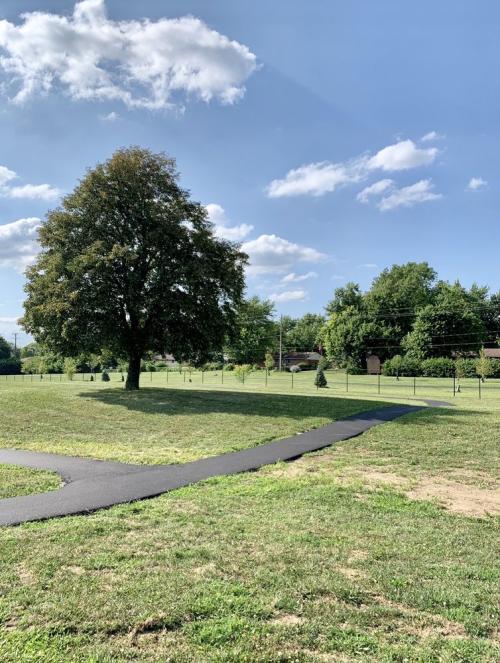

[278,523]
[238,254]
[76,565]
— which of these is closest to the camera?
[76,565]

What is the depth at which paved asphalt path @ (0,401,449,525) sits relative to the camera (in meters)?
6.23

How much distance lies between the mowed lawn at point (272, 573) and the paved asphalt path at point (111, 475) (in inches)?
18.3

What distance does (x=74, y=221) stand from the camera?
858 inches

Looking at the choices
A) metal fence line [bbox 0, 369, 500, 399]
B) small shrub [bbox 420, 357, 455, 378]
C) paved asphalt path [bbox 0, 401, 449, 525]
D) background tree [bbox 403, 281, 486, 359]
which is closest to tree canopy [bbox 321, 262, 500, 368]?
background tree [bbox 403, 281, 486, 359]

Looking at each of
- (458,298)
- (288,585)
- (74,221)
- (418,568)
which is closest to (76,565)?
(288,585)

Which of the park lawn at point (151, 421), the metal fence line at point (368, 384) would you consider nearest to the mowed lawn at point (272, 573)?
the park lawn at point (151, 421)

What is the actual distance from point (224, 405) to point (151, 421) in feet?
15.5

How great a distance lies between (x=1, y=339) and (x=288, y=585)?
108134mm

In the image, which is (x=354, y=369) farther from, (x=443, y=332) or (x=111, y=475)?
(x=111, y=475)

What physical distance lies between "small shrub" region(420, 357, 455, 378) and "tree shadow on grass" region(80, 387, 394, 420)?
3801cm

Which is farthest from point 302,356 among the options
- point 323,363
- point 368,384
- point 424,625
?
point 424,625

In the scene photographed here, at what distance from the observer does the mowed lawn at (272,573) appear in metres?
3.12

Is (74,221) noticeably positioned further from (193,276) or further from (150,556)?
(150,556)

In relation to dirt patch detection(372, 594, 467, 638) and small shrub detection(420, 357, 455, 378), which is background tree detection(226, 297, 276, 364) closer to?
small shrub detection(420, 357, 455, 378)
